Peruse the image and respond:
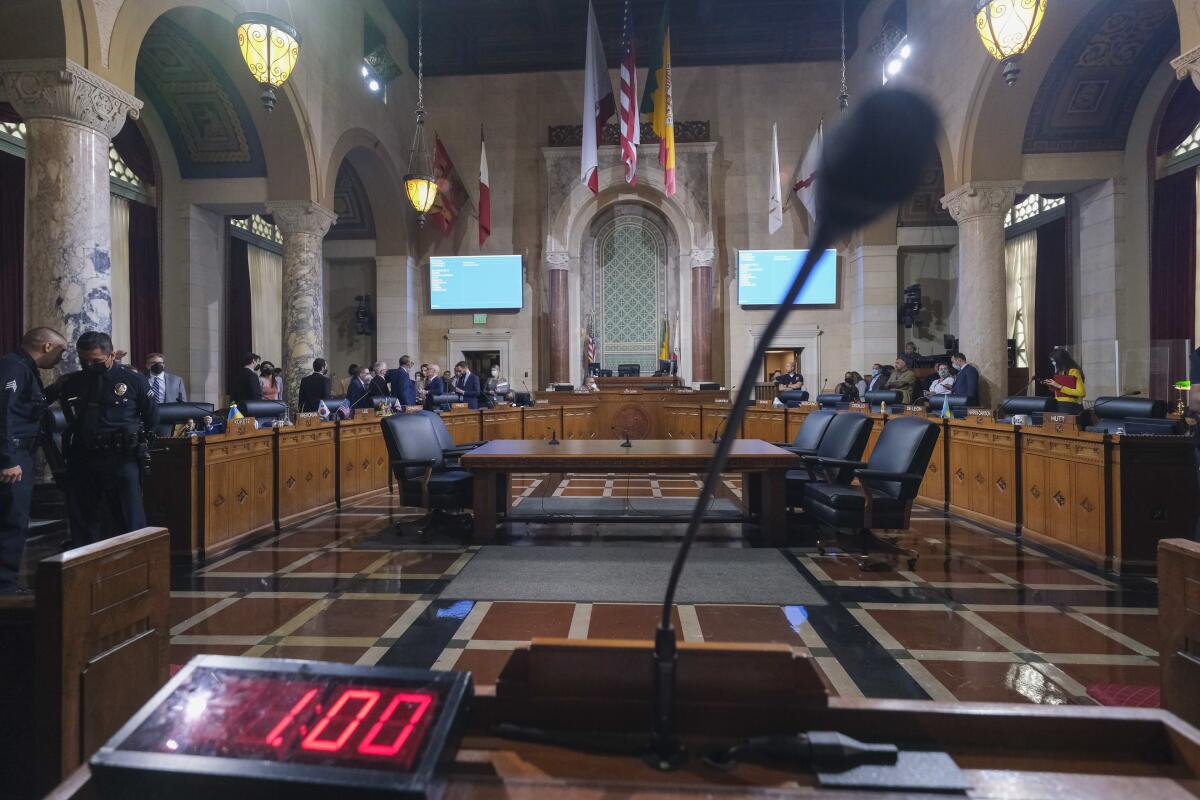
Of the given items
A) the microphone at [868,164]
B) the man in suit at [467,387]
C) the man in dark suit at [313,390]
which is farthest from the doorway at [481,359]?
the microphone at [868,164]

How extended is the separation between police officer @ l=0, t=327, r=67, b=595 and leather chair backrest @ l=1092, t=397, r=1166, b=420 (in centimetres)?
680

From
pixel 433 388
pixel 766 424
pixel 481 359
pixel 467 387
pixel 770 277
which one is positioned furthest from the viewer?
pixel 481 359

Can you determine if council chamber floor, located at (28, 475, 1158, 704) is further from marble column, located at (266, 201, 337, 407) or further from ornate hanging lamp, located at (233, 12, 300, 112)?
marble column, located at (266, 201, 337, 407)

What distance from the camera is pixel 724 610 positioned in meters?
3.16

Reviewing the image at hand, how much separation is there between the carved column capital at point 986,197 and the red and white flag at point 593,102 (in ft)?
18.4

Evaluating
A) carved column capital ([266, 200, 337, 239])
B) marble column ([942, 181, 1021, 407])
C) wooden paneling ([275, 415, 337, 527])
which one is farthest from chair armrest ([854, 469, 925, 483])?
carved column capital ([266, 200, 337, 239])

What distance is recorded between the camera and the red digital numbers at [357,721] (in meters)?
0.61

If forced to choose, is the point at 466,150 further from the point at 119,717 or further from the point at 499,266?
the point at 119,717

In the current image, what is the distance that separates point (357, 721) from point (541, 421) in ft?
31.9

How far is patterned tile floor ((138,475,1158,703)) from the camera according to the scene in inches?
98.7

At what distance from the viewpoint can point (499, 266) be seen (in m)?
13.4

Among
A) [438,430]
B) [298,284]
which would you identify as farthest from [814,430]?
[298,284]

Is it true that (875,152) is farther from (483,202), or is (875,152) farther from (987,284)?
(483,202)

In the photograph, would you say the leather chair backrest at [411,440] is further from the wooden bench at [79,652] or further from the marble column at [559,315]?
the marble column at [559,315]
